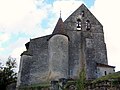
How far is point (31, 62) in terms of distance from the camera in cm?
2728

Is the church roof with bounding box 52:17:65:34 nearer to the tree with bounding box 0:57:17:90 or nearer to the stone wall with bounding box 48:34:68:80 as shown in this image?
the stone wall with bounding box 48:34:68:80

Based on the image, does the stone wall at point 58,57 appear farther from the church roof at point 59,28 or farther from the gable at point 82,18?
the gable at point 82,18

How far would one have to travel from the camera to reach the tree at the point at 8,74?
89.5ft

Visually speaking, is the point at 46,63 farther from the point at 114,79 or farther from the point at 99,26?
the point at 114,79

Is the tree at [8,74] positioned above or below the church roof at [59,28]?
below

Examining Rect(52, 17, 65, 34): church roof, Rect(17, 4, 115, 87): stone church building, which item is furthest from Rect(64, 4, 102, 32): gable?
Rect(52, 17, 65, 34): church roof

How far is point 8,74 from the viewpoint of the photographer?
29.9 metres

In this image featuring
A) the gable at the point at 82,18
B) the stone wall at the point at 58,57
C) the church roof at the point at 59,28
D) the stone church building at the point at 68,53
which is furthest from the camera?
the gable at the point at 82,18

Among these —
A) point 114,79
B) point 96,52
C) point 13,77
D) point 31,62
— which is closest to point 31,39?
point 31,62

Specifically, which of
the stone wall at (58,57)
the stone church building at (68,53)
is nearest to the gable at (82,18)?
the stone church building at (68,53)

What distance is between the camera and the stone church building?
2498 cm

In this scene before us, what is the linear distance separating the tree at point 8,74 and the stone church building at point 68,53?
2.33 metres

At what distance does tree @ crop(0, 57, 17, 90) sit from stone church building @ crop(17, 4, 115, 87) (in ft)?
7.65

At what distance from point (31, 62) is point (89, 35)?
8.12 meters
